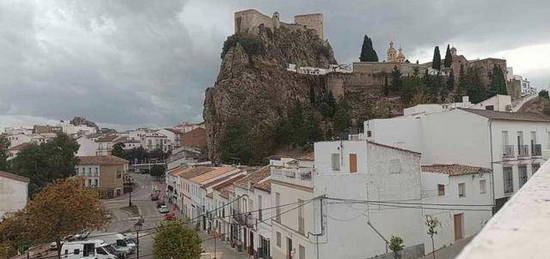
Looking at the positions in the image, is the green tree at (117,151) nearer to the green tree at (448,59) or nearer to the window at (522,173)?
the green tree at (448,59)

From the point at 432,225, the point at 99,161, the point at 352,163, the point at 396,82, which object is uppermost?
the point at 396,82

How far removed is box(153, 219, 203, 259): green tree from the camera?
21922 mm

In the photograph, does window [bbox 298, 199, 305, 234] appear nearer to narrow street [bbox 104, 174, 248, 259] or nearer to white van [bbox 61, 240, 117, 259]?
narrow street [bbox 104, 174, 248, 259]

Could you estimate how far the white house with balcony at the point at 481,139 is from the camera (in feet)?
80.8

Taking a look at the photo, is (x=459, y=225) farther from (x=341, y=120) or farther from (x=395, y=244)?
(x=341, y=120)

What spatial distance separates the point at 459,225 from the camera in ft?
75.6

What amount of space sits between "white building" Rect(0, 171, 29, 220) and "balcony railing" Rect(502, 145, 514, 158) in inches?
1211

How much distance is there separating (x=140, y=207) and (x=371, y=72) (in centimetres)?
4666

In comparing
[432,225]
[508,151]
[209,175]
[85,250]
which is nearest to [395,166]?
[432,225]

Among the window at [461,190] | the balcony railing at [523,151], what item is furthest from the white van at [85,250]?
the balcony railing at [523,151]

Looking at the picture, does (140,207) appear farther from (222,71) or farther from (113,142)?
(113,142)

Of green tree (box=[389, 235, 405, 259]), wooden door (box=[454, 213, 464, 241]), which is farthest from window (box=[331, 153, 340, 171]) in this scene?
wooden door (box=[454, 213, 464, 241])

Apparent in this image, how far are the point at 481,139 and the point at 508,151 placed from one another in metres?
1.88

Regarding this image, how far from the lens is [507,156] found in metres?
25.2
